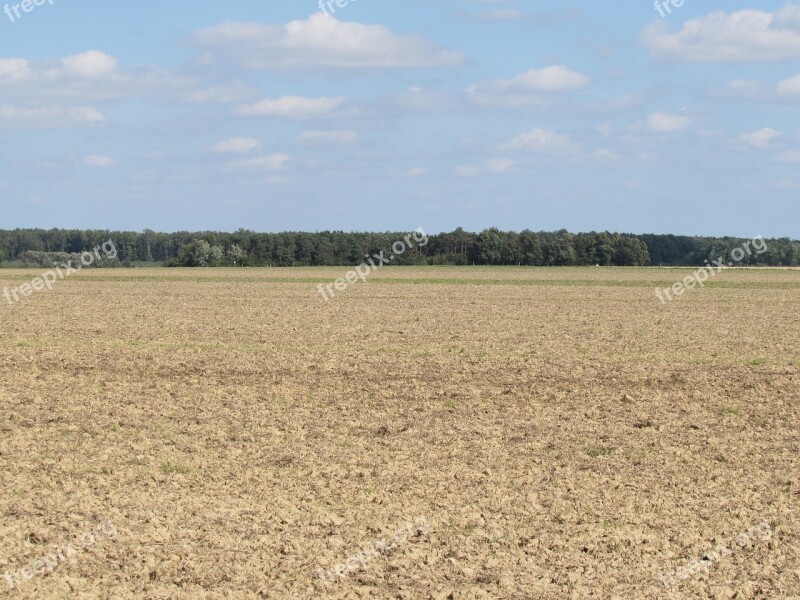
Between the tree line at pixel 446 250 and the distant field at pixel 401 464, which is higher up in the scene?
the tree line at pixel 446 250

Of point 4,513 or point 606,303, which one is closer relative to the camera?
point 4,513

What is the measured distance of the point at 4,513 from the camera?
9539mm

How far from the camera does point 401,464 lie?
38.3 ft

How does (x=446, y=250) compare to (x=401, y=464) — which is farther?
(x=446, y=250)

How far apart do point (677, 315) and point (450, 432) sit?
23199mm

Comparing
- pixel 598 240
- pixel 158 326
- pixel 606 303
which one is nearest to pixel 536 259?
pixel 598 240

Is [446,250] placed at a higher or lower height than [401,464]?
higher

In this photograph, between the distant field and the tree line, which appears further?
the tree line

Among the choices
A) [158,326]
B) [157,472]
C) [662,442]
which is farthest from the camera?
[158,326]

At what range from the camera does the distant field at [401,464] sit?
815 centimetres

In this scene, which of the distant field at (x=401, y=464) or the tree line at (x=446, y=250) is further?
the tree line at (x=446, y=250)

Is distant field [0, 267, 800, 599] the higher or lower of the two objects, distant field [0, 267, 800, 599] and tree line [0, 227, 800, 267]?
the lower

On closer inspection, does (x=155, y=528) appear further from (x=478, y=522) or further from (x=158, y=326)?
(x=158, y=326)

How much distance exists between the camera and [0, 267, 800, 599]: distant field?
8.15m
